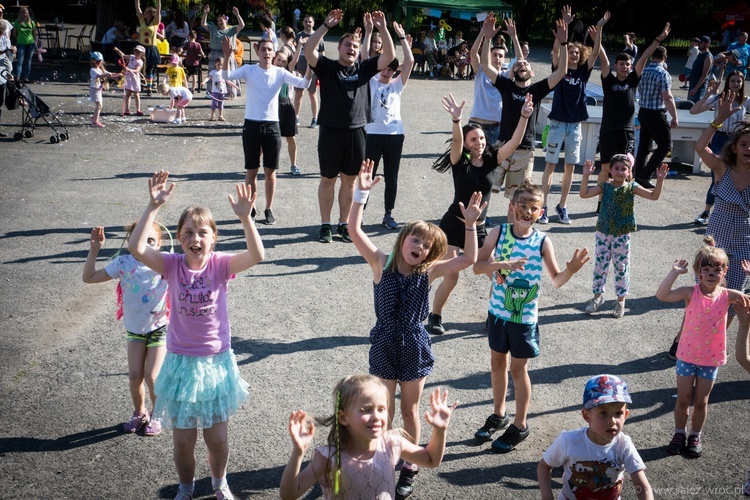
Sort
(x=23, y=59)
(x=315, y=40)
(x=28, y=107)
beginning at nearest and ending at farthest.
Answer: (x=315, y=40)
(x=28, y=107)
(x=23, y=59)

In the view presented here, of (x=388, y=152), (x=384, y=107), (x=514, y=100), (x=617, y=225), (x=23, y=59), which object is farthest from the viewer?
(x=23, y=59)

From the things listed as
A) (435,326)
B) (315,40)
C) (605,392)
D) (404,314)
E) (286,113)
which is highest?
(315,40)

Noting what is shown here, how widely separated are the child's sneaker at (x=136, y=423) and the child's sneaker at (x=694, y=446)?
3538 millimetres

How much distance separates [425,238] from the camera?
432 cm

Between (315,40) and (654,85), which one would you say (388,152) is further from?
(654,85)

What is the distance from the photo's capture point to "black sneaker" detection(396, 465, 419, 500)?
4453mm

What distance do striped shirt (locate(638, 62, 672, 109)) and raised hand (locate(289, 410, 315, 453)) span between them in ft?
31.7

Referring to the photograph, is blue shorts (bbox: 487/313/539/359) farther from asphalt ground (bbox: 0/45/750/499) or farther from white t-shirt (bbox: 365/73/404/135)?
white t-shirt (bbox: 365/73/404/135)

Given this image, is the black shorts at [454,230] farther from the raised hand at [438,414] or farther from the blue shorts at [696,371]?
the raised hand at [438,414]

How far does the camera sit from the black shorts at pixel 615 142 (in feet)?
34.2

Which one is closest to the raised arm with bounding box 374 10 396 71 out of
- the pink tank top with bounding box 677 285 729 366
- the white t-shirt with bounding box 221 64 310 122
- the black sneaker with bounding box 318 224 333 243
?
the white t-shirt with bounding box 221 64 310 122

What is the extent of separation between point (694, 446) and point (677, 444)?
0.34ft

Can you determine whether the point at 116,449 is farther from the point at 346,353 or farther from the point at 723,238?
the point at 723,238

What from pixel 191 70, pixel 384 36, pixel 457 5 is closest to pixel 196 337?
pixel 384 36
